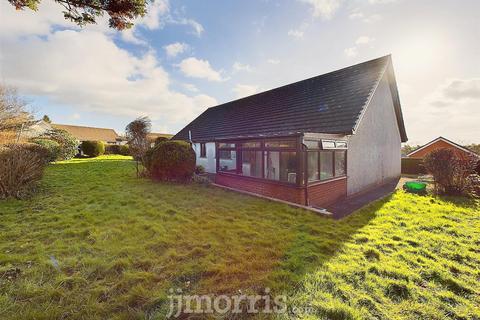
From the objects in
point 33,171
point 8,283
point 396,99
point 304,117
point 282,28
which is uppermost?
point 282,28

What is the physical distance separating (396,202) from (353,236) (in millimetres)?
4585

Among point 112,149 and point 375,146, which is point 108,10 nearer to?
point 375,146

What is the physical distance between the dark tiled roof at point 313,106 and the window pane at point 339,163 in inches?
39.6

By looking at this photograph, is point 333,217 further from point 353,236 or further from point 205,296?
point 205,296

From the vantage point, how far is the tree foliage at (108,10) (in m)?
4.61

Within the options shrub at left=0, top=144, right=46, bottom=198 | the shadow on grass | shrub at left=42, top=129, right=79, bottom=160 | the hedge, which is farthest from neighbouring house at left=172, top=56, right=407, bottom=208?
shrub at left=42, top=129, right=79, bottom=160

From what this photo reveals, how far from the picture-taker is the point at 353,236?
5.07 metres

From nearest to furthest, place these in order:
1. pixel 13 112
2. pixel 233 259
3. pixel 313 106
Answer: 1. pixel 233 259
2. pixel 313 106
3. pixel 13 112

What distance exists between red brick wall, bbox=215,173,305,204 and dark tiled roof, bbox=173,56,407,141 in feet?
6.96

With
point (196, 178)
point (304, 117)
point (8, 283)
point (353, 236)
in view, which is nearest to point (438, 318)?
point (353, 236)

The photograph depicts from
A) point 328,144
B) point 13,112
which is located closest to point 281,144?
point 328,144

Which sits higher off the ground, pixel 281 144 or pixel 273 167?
pixel 281 144

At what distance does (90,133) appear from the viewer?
4275cm

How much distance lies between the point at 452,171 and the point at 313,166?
6825mm
